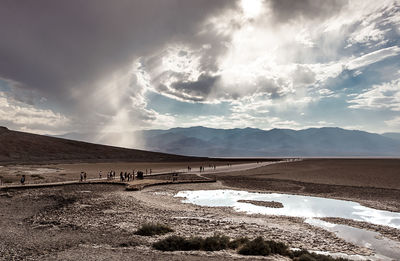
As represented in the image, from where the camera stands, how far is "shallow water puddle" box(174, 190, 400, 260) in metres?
16.2

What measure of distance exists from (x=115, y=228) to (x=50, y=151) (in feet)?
454

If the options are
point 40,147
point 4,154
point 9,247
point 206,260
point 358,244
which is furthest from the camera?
point 40,147

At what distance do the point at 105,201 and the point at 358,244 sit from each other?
22906 mm

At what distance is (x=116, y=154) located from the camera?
159 meters

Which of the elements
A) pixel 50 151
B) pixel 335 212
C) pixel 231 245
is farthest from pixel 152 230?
pixel 50 151

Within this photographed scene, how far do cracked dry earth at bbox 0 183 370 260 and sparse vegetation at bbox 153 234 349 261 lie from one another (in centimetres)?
58

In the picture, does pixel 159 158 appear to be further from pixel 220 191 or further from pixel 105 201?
pixel 105 201

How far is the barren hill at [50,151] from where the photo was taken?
11981cm

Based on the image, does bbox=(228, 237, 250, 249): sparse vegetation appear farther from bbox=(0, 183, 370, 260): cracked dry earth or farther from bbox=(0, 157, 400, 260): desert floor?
bbox=(0, 157, 400, 260): desert floor

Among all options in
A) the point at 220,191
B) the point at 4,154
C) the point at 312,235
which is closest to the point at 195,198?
the point at 220,191

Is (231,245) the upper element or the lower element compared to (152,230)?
lower

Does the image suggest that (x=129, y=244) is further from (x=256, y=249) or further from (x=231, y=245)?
(x=256, y=249)

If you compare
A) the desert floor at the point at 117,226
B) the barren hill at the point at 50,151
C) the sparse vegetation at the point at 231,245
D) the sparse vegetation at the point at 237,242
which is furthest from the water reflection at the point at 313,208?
the barren hill at the point at 50,151

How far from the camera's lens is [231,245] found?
15.0 m
